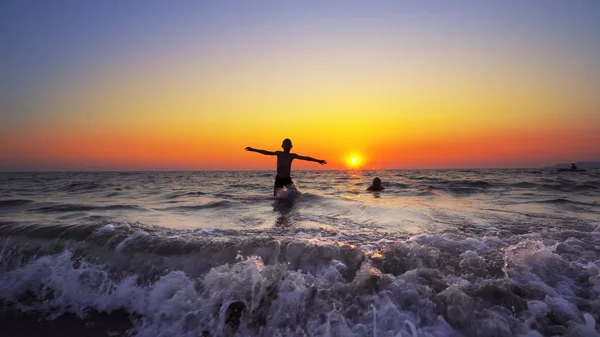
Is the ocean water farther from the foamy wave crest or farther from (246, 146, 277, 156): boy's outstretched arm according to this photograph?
(246, 146, 277, 156): boy's outstretched arm

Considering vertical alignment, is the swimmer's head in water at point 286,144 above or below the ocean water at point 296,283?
above

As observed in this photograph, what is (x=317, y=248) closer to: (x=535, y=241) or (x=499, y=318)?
(x=499, y=318)

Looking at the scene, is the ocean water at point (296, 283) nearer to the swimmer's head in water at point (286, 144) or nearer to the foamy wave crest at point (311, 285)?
the foamy wave crest at point (311, 285)

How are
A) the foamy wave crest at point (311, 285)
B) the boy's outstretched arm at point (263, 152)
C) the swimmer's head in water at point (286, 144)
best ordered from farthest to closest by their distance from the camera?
the swimmer's head in water at point (286, 144)
the boy's outstretched arm at point (263, 152)
the foamy wave crest at point (311, 285)

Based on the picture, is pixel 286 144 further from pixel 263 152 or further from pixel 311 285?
pixel 311 285

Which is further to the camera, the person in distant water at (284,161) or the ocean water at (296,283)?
the person in distant water at (284,161)

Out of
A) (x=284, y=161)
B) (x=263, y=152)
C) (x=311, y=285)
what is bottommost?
(x=311, y=285)

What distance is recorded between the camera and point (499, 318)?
2959 mm

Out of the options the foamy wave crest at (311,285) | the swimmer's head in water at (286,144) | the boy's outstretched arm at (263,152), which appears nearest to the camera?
the foamy wave crest at (311,285)

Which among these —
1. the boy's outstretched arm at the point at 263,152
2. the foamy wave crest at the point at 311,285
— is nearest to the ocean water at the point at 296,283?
the foamy wave crest at the point at 311,285

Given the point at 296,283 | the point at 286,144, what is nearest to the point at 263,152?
the point at 286,144

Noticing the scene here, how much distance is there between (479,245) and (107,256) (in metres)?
5.40

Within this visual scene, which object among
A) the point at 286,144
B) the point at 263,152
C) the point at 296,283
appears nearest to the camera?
the point at 296,283

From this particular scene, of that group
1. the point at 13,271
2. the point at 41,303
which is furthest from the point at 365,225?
the point at 13,271
